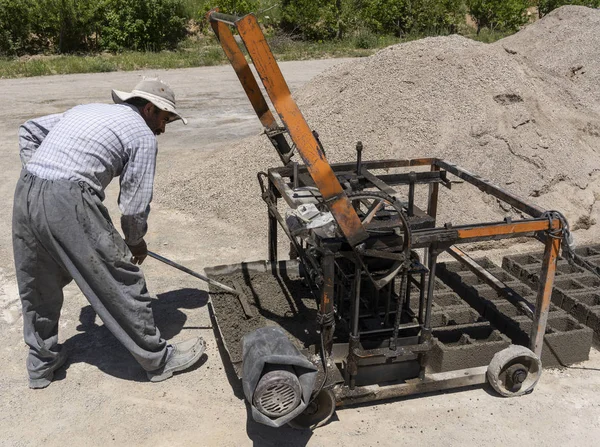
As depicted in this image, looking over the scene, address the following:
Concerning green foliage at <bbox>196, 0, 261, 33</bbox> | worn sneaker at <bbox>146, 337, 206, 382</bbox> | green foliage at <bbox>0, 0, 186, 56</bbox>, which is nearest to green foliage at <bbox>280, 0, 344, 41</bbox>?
green foliage at <bbox>196, 0, 261, 33</bbox>

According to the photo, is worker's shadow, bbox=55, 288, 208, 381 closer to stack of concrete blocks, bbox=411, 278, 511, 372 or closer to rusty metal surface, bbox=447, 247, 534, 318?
stack of concrete blocks, bbox=411, 278, 511, 372

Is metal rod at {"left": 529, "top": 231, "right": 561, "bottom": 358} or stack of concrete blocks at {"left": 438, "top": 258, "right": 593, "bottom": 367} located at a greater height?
metal rod at {"left": 529, "top": 231, "right": 561, "bottom": 358}

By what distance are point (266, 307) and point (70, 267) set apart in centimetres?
145

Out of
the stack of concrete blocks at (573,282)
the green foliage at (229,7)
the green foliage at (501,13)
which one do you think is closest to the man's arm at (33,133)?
the stack of concrete blocks at (573,282)

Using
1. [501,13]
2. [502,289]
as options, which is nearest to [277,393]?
[502,289]

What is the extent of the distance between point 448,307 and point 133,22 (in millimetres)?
20296

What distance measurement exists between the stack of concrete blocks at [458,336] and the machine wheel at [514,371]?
0.17 meters

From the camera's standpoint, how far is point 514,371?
3697 mm

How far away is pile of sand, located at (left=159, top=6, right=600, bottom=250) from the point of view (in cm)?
643

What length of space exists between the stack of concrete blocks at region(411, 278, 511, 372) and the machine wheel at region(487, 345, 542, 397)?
0.56 feet

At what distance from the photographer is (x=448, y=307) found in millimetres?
4414

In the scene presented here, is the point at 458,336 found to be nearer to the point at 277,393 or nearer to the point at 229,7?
the point at 277,393

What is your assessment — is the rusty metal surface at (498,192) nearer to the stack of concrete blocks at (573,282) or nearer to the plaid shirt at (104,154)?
the stack of concrete blocks at (573,282)

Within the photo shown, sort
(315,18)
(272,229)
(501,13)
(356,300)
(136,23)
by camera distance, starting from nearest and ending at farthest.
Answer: (356,300)
(272,229)
(136,23)
(315,18)
(501,13)
